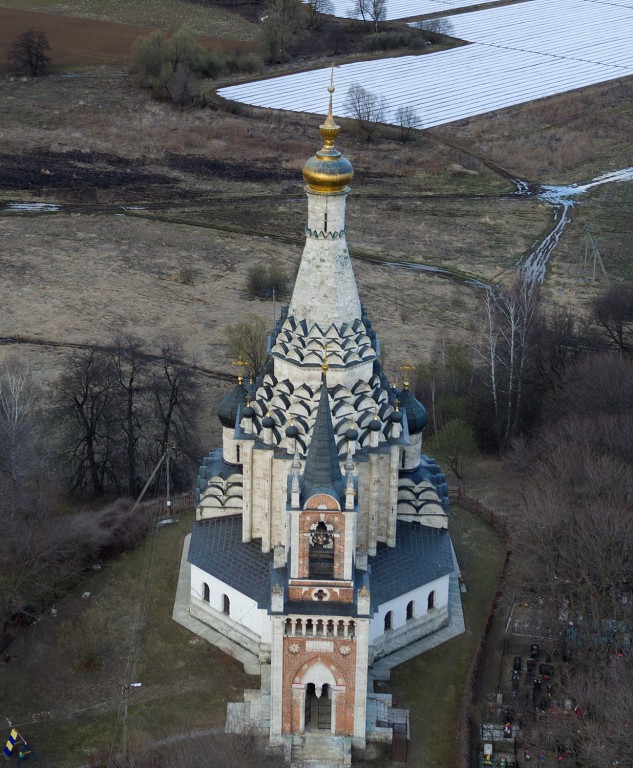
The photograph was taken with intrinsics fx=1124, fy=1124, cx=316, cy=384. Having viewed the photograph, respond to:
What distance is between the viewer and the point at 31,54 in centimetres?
9975

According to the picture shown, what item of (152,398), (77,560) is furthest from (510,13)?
(77,560)

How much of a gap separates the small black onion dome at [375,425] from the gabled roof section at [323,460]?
341 cm

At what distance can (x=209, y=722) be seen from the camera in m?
30.6

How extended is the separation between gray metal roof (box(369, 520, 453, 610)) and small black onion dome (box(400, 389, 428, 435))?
2950mm

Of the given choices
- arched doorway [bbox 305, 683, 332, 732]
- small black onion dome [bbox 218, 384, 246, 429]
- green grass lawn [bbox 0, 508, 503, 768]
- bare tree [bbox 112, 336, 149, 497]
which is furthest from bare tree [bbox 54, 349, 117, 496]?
arched doorway [bbox 305, 683, 332, 732]

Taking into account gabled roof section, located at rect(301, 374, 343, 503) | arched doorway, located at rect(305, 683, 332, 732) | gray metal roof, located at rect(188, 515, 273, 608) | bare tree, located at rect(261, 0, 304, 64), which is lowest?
arched doorway, located at rect(305, 683, 332, 732)

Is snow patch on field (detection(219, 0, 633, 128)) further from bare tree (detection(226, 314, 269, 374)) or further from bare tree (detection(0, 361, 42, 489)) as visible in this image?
bare tree (detection(0, 361, 42, 489))

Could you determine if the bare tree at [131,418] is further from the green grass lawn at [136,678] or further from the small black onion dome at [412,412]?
the small black onion dome at [412,412]

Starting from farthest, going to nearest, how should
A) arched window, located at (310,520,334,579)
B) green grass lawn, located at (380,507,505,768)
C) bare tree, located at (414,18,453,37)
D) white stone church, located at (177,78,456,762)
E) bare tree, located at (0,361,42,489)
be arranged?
bare tree, located at (414,18,453,37), bare tree, located at (0,361,42,489), green grass lawn, located at (380,507,505,768), arched window, located at (310,520,334,579), white stone church, located at (177,78,456,762)

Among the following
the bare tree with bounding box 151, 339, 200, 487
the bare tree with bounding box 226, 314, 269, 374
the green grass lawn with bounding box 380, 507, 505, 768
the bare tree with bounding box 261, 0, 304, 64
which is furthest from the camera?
the bare tree with bounding box 261, 0, 304, 64

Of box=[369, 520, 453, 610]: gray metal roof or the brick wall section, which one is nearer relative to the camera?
the brick wall section

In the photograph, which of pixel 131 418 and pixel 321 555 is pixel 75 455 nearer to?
pixel 131 418

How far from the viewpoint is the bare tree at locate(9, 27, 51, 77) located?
99312 millimetres

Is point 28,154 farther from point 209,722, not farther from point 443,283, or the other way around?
point 209,722
